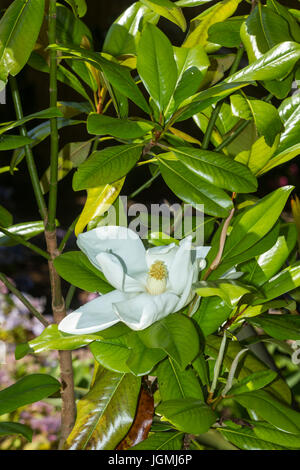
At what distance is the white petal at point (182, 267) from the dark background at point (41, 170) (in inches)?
76.8

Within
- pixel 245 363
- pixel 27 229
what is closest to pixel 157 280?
pixel 245 363

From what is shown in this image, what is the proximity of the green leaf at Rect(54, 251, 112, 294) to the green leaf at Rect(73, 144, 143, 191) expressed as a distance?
81 millimetres

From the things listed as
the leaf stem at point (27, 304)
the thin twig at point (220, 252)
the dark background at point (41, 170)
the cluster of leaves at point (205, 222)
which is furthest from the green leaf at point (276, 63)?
the dark background at point (41, 170)

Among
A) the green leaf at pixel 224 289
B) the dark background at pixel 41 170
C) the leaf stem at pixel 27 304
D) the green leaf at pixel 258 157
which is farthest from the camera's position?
the dark background at pixel 41 170

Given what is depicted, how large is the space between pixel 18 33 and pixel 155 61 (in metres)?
0.10

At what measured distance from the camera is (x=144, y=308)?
14.3 inches

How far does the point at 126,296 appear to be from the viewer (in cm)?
40

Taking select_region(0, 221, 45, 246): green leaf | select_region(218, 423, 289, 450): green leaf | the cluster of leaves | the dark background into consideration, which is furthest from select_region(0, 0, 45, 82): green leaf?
the dark background

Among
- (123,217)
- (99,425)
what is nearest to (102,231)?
(123,217)

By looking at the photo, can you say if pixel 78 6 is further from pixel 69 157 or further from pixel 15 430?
pixel 15 430

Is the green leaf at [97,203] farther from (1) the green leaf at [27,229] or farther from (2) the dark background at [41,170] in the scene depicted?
(2) the dark background at [41,170]

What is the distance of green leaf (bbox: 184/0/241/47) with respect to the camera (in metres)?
0.51

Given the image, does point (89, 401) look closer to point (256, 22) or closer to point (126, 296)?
point (126, 296)

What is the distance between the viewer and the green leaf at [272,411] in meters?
0.39
